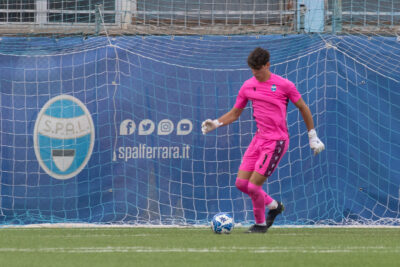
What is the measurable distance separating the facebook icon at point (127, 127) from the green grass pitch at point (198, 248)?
229cm

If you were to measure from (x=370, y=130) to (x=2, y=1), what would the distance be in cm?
585

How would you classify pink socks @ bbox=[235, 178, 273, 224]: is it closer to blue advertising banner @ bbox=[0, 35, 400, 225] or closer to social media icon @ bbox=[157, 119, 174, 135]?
blue advertising banner @ bbox=[0, 35, 400, 225]

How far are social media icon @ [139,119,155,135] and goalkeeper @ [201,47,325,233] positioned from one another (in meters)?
2.46

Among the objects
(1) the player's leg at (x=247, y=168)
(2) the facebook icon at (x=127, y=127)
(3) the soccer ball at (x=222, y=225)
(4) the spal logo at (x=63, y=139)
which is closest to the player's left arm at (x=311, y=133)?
(1) the player's leg at (x=247, y=168)

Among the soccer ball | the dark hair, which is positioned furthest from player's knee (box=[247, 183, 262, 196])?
the dark hair

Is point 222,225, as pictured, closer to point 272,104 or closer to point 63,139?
point 272,104

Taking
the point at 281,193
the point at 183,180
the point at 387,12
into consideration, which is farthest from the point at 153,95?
the point at 387,12

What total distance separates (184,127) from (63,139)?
157 cm

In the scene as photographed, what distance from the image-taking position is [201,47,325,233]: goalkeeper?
29.3ft

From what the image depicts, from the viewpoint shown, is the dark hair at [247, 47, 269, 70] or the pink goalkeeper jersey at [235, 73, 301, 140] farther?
the pink goalkeeper jersey at [235, 73, 301, 140]

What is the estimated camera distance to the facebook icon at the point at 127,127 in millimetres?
11461

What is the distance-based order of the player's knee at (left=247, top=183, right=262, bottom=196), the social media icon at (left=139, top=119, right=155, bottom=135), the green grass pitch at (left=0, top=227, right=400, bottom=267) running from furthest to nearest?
the social media icon at (left=139, top=119, right=155, bottom=135) < the player's knee at (left=247, top=183, right=262, bottom=196) < the green grass pitch at (left=0, top=227, right=400, bottom=267)

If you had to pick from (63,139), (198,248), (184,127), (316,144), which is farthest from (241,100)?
(63,139)

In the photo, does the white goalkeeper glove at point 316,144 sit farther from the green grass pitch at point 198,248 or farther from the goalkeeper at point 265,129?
the green grass pitch at point 198,248
